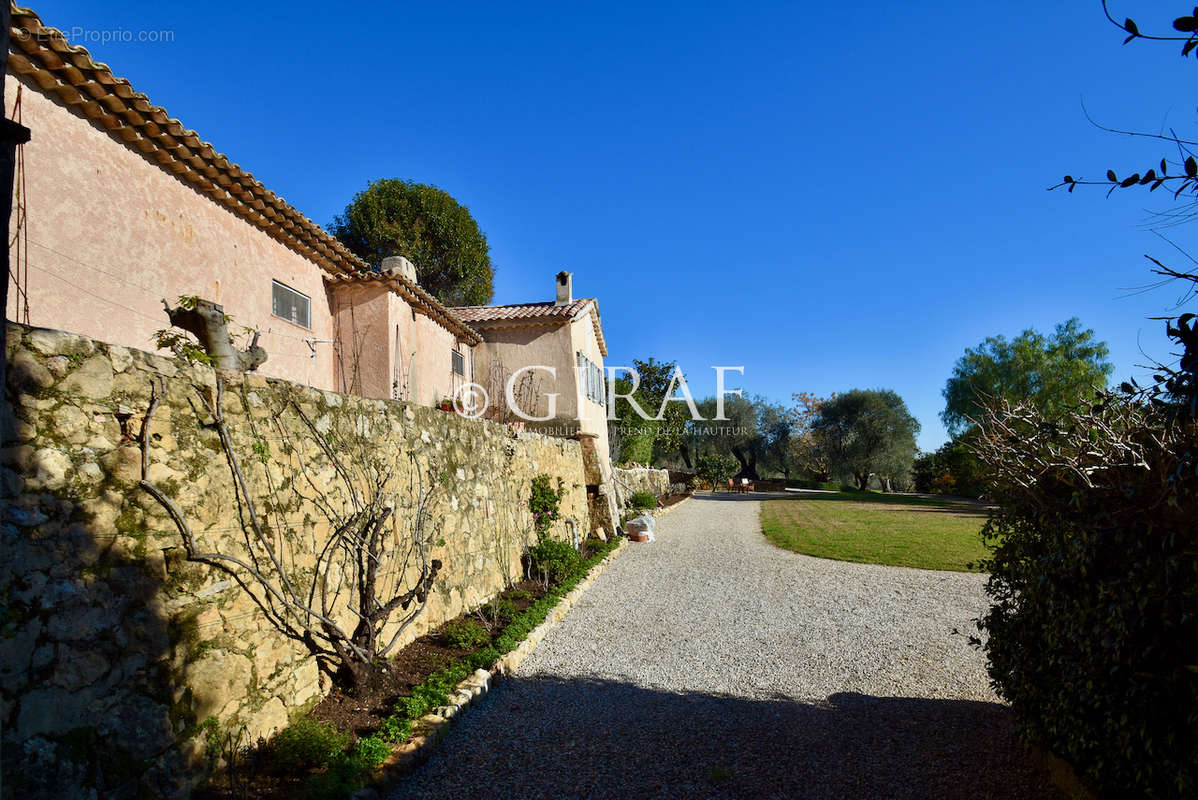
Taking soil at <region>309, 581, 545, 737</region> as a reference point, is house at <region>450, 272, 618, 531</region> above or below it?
above

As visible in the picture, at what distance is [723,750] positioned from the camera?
4.39 m

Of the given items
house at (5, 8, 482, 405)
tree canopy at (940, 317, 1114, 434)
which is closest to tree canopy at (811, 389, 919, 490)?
tree canopy at (940, 317, 1114, 434)

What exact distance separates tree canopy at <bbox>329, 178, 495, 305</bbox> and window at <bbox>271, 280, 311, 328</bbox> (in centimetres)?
1727

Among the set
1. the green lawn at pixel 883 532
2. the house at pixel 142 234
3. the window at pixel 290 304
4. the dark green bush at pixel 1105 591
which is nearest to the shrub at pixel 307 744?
the house at pixel 142 234

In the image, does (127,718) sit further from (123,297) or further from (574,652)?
(123,297)

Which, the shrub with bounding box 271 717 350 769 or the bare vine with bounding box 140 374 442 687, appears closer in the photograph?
the shrub with bounding box 271 717 350 769

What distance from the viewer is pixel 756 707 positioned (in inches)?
203

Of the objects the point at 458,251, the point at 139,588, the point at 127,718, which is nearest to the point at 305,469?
the point at 139,588

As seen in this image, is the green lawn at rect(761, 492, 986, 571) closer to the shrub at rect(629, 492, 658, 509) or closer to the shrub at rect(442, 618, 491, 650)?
the shrub at rect(629, 492, 658, 509)

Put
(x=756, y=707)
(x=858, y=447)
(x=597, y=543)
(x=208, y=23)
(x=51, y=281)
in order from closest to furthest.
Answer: (x=756, y=707)
(x=51, y=281)
(x=208, y=23)
(x=597, y=543)
(x=858, y=447)

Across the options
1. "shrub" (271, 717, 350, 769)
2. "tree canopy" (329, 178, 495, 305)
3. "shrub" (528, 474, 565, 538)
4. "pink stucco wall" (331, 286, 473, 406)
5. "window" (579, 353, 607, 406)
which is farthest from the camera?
"tree canopy" (329, 178, 495, 305)

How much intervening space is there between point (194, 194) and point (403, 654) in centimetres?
611

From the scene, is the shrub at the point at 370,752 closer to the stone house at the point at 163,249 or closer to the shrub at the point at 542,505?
the stone house at the point at 163,249

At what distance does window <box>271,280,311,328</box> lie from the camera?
9.12 metres
